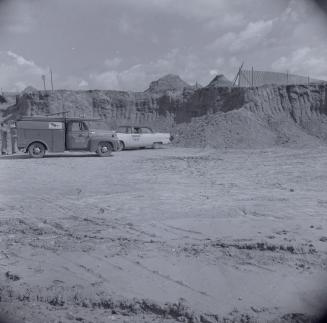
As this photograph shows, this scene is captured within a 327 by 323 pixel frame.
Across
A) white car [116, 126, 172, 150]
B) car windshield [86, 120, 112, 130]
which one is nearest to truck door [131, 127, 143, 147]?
white car [116, 126, 172, 150]

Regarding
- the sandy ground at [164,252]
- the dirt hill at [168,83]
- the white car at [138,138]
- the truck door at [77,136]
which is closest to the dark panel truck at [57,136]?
the truck door at [77,136]

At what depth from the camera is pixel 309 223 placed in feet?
20.8

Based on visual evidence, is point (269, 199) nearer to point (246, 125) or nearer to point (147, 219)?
point (147, 219)

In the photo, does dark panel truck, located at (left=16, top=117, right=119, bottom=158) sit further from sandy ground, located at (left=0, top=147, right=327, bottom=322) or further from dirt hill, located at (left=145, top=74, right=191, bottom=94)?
dirt hill, located at (left=145, top=74, right=191, bottom=94)

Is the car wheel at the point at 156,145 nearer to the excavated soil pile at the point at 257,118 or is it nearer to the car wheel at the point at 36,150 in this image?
the excavated soil pile at the point at 257,118

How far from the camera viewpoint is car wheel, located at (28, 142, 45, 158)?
17969mm

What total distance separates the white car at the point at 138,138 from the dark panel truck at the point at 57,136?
350 centimetres

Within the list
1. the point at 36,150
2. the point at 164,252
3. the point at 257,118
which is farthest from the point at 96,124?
the point at 164,252

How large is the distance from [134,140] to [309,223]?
1658 centimetres

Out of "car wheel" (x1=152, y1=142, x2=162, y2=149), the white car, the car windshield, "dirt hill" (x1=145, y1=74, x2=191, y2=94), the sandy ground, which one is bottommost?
the sandy ground

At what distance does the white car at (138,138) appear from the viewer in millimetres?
22172

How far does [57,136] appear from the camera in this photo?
1803 cm

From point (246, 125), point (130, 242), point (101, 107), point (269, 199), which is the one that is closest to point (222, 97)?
point (246, 125)

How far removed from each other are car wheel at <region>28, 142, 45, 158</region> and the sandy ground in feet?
26.8
